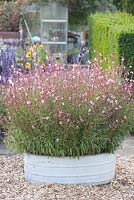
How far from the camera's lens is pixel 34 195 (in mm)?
5070

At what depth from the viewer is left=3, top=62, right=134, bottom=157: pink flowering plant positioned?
5066 millimetres

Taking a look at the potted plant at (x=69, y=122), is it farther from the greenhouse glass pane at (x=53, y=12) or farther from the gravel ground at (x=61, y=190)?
the greenhouse glass pane at (x=53, y=12)

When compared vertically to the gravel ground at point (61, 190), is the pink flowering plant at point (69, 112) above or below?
above

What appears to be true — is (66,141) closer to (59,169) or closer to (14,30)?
(59,169)

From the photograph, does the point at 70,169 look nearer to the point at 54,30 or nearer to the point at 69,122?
the point at 69,122

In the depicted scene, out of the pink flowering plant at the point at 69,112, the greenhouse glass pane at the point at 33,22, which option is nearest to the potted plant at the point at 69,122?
the pink flowering plant at the point at 69,112

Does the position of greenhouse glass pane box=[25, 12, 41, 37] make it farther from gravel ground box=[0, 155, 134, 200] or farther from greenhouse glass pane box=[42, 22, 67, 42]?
gravel ground box=[0, 155, 134, 200]

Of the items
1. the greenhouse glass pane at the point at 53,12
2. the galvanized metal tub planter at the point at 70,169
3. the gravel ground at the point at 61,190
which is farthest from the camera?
the greenhouse glass pane at the point at 53,12

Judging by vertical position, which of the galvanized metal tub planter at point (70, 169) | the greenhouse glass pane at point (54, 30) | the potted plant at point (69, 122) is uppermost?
the potted plant at point (69, 122)

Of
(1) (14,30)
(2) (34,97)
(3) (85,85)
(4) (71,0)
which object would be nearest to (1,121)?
(2) (34,97)

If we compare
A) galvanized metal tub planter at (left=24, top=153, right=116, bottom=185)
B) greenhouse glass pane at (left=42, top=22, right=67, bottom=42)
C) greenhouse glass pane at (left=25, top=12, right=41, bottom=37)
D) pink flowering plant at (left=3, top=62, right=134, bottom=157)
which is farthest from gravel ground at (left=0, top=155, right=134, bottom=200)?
greenhouse glass pane at (left=25, top=12, right=41, bottom=37)

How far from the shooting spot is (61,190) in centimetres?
518

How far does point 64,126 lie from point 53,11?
1272cm

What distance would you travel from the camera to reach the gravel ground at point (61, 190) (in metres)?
5.04
